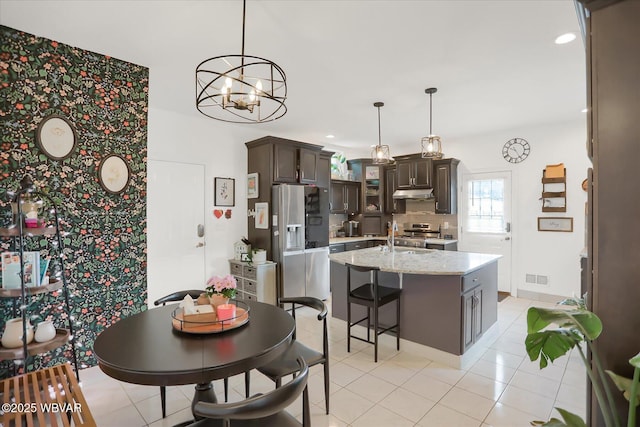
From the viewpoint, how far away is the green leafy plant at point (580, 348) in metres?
1.19

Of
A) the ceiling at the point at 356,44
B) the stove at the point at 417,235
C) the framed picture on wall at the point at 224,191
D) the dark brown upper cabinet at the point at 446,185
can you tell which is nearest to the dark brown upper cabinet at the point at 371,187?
the stove at the point at 417,235

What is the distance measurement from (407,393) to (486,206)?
4236mm

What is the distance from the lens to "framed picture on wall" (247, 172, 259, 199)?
4.94 m

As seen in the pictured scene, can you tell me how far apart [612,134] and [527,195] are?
4510 millimetres

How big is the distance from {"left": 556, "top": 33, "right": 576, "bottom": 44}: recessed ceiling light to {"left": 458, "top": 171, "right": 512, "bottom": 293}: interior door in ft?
10.5

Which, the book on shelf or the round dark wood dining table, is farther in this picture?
the book on shelf

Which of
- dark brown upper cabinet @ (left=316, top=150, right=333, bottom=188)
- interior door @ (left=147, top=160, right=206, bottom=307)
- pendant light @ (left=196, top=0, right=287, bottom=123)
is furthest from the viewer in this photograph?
dark brown upper cabinet @ (left=316, top=150, right=333, bottom=188)

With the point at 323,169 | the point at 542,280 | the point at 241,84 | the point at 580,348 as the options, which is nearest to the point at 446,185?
the point at 542,280

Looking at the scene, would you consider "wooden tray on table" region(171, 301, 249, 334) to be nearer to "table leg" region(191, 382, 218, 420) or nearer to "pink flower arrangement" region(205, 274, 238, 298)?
"pink flower arrangement" region(205, 274, 238, 298)

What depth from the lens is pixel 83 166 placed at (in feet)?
9.27

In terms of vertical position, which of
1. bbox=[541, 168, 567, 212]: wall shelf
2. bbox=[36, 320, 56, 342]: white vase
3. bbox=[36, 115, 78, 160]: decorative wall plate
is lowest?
bbox=[36, 320, 56, 342]: white vase

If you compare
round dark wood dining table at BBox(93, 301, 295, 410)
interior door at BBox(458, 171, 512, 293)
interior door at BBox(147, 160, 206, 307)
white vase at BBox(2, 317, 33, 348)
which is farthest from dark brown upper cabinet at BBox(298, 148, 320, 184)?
white vase at BBox(2, 317, 33, 348)

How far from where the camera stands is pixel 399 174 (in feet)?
21.2

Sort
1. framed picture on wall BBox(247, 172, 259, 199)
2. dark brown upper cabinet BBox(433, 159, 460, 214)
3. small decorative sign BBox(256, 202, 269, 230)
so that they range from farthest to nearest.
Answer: dark brown upper cabinet BBox(433, 159, 460, 214) < framed picture on wall BBox(247, 172, 259, 199) < small decorative sign BBox(256, 202, 269, 230)
